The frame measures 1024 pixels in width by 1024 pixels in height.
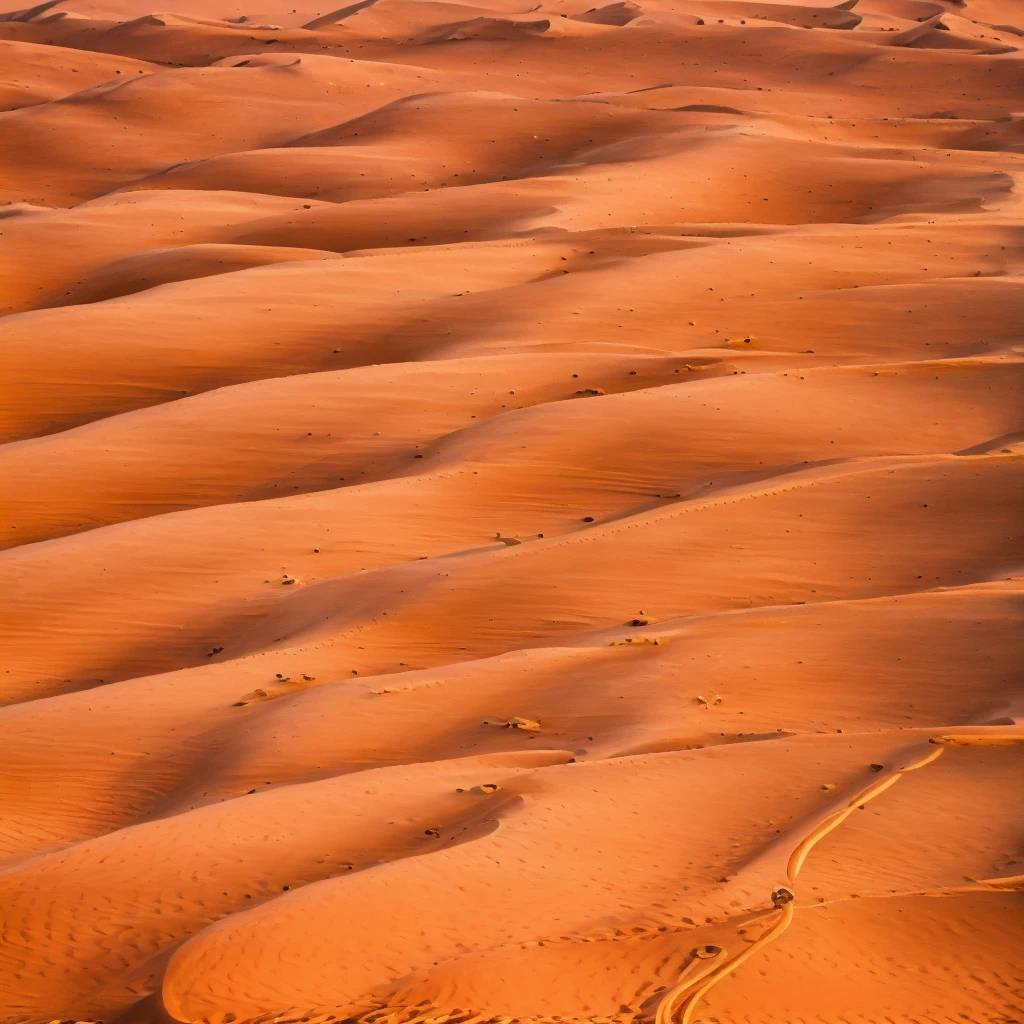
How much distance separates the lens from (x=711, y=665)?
6.88 m

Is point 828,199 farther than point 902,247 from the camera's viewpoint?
Yes

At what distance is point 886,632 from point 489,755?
7.35ft

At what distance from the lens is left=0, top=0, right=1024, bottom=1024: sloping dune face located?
4551 mm

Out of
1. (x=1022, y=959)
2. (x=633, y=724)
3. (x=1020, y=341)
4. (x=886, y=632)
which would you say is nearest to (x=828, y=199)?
(x=1020, y=341)

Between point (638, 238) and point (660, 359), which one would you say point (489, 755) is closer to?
point (660, 359)

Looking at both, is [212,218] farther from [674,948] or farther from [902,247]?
[674,948]

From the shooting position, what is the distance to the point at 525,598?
25.8 feet

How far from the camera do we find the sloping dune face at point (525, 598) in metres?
4.55

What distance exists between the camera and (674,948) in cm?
442

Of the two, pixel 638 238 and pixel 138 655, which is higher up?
pixel 638 238

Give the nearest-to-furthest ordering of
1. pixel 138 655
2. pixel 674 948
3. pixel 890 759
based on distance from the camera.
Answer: pixel 674 948 < pixel 890 759 < pixel 138 655

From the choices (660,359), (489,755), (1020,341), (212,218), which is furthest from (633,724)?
(212,218)

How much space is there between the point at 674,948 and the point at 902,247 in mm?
11208

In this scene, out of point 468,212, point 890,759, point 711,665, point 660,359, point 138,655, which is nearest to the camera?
point 890,759
